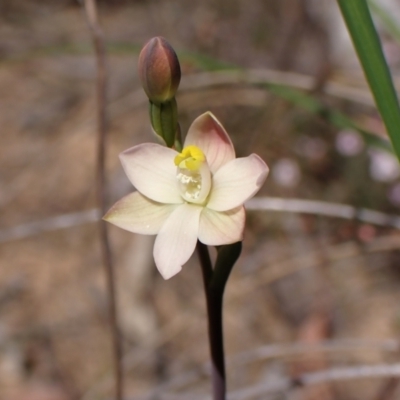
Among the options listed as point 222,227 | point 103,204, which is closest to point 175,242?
point 222,227

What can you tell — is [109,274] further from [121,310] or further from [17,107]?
[17,107]

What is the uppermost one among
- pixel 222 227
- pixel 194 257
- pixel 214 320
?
pixel 222 227

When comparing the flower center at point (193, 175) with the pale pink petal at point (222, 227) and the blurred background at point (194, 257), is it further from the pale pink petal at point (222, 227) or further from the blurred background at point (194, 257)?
the blurred background at point (194, 257)

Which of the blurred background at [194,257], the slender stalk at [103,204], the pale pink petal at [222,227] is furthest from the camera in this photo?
the blurred background at [194,257]

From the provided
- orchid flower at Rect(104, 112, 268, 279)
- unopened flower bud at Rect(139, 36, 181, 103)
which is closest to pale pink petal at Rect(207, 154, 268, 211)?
orchid flower at Rect(104, 112, 268, 279)

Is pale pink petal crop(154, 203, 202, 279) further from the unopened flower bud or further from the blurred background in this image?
the blurred background

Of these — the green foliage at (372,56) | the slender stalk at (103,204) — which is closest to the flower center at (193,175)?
the green foliage at (372,56)

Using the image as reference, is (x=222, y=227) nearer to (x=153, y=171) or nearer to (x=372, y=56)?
(x=153, y=171)
